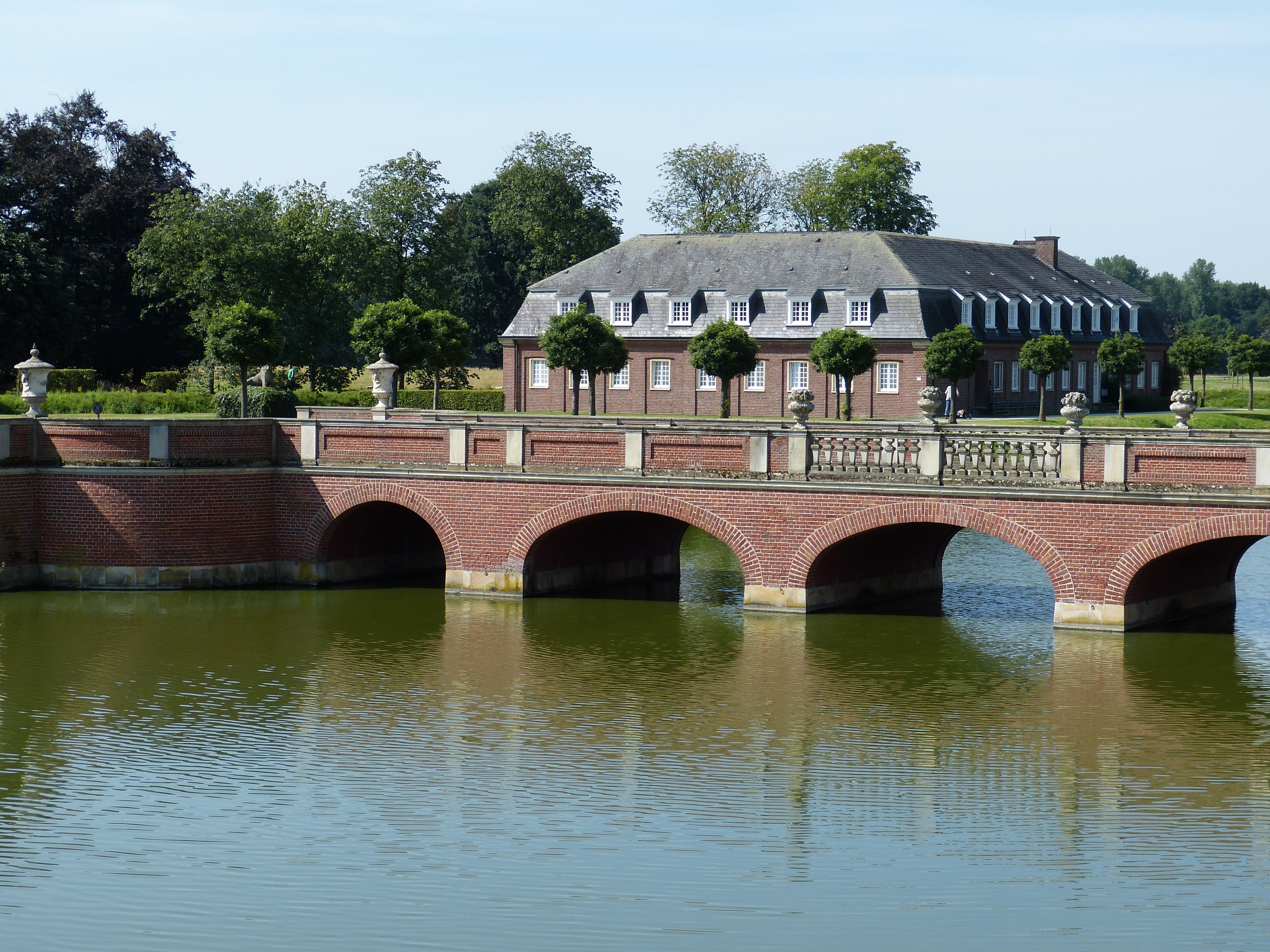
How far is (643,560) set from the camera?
101 ft

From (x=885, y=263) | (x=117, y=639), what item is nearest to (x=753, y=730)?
(x=117, y=639)

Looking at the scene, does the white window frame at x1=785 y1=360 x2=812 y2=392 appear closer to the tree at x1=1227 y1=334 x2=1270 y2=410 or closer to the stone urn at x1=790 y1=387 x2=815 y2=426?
the tree at x1=1227 y1=334 x2=1270 y2=410

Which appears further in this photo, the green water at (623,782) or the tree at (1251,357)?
the tree at (1251,357)

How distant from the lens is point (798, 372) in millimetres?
64812

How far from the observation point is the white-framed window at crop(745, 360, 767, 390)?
65188mm

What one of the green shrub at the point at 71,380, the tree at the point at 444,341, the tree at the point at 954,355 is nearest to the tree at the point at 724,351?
the tree at the point at 954,355

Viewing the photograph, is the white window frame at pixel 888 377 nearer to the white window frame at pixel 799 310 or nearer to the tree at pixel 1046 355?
the white window frame at pixel 799 310

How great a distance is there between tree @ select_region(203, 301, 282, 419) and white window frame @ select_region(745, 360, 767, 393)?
76.3ft

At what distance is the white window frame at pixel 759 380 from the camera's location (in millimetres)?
65188

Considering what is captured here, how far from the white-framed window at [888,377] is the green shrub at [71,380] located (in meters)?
29.4

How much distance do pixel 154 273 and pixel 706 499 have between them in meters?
47.8

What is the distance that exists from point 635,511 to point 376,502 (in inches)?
187

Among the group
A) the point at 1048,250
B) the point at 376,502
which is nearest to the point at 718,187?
the point at 1048,250

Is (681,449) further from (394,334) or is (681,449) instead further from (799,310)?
(799,310)
